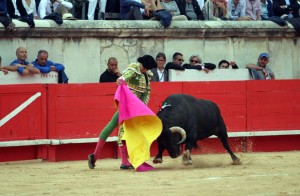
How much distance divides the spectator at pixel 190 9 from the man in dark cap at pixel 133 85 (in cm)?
516

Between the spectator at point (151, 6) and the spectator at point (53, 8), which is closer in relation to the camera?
the spectator at point (53, 8)

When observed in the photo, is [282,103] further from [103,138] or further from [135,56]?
[103,138]

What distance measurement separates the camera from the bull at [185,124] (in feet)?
40.5

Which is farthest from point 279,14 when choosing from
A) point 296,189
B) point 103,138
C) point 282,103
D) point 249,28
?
point 296,189

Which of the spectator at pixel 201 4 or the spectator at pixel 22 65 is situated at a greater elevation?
the spectator at pixel 201 4

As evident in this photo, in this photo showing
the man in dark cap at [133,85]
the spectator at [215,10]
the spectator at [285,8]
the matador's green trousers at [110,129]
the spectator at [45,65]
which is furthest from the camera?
the spectator at [285,8]

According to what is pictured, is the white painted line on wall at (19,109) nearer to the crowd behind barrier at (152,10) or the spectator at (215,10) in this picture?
the crowd behind barrier at (152,10)

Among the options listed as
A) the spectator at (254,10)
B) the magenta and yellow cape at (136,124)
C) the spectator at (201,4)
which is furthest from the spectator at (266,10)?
the magenta and yellow cape at (136,124)

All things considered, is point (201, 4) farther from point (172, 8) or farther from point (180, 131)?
point (180, 131)

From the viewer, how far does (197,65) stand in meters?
16.7

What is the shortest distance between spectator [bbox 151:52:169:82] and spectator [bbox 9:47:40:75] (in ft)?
6.01

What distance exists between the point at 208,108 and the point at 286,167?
1.25 meters

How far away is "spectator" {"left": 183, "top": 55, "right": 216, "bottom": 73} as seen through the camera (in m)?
16.7

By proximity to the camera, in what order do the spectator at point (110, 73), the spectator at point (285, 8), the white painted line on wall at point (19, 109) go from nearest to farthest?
the white painted line on wall at point (19, 109), the spectator at point (110, 73), the spectator at point (285, 8)
